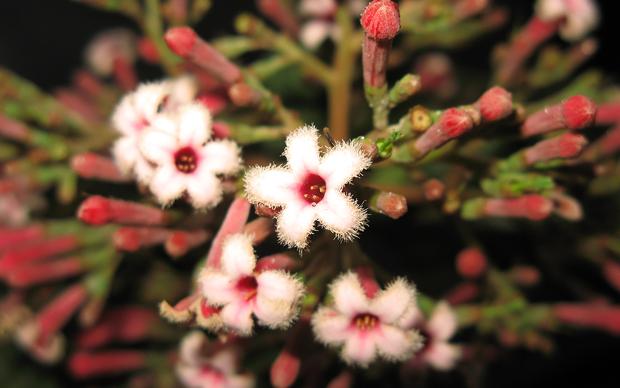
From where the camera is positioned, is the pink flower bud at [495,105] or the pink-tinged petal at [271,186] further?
the pink flower bud at [495,105]

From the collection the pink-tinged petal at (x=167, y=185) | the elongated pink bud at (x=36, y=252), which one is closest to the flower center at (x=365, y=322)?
the pink-tinged petal at (x=167, y=185)

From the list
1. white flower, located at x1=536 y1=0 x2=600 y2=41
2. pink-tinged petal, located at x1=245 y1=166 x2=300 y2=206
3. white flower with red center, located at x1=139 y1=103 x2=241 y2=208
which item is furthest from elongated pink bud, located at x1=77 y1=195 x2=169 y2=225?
white flower, located at x1=536 y1=0 x2=600 y2=41

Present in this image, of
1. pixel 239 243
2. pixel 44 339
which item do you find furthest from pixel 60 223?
pixel 239 243

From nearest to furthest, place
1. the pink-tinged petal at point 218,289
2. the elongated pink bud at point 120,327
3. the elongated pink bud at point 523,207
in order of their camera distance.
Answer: the pink-tinged petal at point 218,289, the elongated pink bud at point 523,207, the elongated pink bud at point 120,327

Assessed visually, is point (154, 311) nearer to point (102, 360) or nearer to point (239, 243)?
point (102, 360)

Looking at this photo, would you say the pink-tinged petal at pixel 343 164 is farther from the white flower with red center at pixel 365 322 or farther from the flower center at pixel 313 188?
the white flower with red center at pixel 365 322

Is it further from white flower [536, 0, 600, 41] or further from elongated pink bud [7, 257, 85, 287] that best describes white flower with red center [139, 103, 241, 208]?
white flower [536, 0, 600, 41]

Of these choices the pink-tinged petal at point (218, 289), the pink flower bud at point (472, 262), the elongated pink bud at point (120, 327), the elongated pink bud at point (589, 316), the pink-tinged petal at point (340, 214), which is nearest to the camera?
the pink-tinged petal at point (340, 214)
